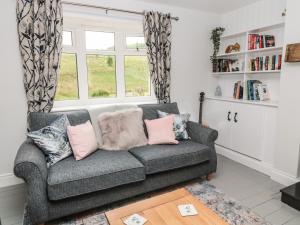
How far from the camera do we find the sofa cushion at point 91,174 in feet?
5.78

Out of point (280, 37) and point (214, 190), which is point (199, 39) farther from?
point (214, 190)

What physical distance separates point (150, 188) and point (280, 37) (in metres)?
2.62

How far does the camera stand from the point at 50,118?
237cm

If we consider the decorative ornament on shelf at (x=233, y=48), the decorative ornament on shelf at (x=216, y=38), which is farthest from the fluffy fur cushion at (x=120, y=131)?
the decorative ornament on shelf at (x=233, y=48)

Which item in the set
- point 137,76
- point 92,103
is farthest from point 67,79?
point 137,76

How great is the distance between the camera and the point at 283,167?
2.56 m

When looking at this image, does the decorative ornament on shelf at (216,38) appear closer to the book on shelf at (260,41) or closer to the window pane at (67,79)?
the book on shelf at (260,41)

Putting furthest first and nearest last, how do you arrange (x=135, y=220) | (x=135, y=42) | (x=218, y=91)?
(x=218, y=91)
(x=135, y=42)
(x=135, y=220)

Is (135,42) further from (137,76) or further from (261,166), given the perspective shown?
(261,166)

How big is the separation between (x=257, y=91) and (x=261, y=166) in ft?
3.40

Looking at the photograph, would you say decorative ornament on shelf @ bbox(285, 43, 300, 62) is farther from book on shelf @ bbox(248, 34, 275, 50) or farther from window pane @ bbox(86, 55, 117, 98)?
window pane @ bbox(86, 55, 117, 98)

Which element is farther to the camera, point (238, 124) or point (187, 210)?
point (238, 124)

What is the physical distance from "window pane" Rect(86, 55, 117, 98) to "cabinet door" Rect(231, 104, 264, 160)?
1.87m

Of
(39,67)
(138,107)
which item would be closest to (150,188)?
(138,107)
